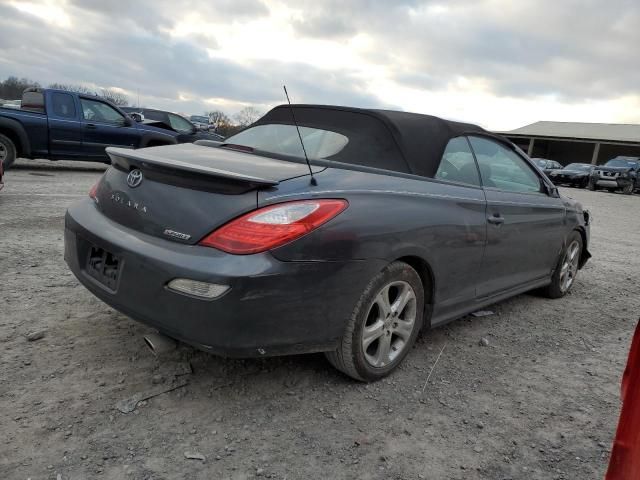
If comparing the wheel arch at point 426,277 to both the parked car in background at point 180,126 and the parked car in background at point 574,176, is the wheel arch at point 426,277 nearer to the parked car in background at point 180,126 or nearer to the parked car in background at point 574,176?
the parked car in background at point 180,126

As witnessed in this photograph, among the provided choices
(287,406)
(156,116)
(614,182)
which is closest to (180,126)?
(156,116)

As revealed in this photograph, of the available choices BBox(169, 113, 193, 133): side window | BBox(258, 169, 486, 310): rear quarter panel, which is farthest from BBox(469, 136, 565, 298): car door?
BBox(169, 113, 193, 133): side window

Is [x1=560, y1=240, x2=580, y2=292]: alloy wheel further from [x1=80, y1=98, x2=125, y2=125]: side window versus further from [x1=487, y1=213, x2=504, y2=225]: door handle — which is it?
[x1=80, y1=98, x2=125, y2=125]: side window

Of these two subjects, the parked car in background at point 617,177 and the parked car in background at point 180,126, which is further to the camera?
the parked car in background at point 617,177

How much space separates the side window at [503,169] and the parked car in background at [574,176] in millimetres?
23099

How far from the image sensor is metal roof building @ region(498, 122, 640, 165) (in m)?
40.9

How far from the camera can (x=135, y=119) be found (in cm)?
1222

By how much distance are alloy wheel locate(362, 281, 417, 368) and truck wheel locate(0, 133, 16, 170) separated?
9396 millimetres

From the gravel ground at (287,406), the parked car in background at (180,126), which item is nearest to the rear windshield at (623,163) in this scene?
the parked car in background at (180,126)

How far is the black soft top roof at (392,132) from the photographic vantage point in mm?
3109

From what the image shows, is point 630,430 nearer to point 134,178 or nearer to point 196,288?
point 196,288

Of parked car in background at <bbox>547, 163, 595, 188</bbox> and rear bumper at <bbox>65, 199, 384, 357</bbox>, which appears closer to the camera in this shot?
rear bumper at <bbox>65, 199, 384, 357</bbox>

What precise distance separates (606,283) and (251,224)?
189 inches

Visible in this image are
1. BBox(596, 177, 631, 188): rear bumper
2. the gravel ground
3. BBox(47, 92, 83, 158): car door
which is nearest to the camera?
the gravel ground
